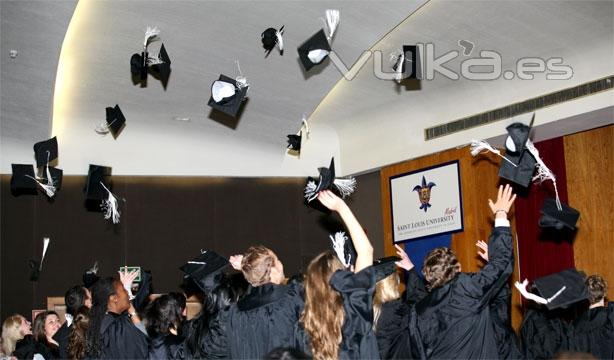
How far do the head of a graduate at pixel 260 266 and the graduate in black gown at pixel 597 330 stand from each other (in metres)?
2.47

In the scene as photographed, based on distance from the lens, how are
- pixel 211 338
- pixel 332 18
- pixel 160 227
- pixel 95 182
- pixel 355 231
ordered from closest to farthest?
pixel 355 231 < pixel 211 338 < pixel 332 18 < pixel 95 182 < pixel 160 227

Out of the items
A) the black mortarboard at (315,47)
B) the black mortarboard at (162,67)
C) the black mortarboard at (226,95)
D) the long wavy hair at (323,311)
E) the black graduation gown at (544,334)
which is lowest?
the black graduation gown at (544,334)

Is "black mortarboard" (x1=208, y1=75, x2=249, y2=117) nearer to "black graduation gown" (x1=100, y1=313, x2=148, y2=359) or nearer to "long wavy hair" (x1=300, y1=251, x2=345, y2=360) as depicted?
"black graduation gown" (x1=100, y1=313, x2=148, y2=359)

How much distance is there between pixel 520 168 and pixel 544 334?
4.04ft

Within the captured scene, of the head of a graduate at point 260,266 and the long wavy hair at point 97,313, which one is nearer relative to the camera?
the head of a graduate at point 260,266

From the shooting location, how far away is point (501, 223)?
4.23 metres

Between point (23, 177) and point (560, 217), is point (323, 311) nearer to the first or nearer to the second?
point (560, 217)

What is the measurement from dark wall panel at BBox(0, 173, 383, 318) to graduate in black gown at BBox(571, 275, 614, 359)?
5521mm

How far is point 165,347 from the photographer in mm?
4941

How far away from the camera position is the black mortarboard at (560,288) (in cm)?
466

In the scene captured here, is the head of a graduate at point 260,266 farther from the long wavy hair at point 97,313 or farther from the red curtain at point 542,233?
the red curtain at point 542,233

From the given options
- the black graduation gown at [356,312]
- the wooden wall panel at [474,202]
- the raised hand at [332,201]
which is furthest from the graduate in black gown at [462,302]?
the wooden wall panel at [474,202]

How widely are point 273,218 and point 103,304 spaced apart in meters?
6.41

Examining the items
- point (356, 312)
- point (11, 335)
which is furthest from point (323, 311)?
point (11, 335)
